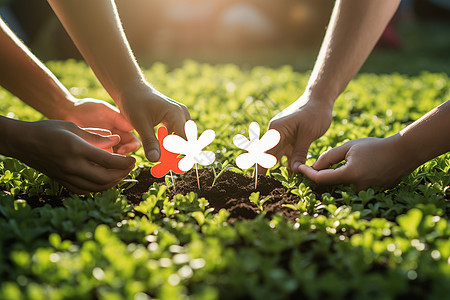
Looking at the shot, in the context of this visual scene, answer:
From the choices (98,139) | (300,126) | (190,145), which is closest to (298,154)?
(300,126)

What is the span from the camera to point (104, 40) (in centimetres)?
211

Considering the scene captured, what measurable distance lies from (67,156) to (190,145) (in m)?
0.50

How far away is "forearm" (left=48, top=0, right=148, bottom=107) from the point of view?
2102 mm

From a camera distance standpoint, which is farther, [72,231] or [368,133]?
[368,133]

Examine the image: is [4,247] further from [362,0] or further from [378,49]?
[378,49]

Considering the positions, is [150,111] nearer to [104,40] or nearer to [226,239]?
[104,40]

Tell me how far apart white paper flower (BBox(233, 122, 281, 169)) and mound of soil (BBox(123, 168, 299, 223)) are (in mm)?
173

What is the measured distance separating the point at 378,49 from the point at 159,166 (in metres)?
8.89

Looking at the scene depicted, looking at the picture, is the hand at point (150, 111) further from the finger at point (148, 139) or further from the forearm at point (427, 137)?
the forearm at point (427, 137)

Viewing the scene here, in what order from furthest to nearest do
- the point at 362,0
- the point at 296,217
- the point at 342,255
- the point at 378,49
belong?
1. the point at 378,49
2. the point at 362,0
3. the point at 296,217
4. the point at 342,255

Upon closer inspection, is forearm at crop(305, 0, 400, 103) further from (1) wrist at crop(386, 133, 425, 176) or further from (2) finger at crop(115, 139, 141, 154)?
(2) finger at crop(115, 139, 141, 154)

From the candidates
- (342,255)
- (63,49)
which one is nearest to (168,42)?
(63,49)

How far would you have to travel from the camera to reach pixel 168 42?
9961 millimetres

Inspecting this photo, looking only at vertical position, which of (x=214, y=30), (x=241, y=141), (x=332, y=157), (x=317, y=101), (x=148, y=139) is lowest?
(x=332, y=157)
